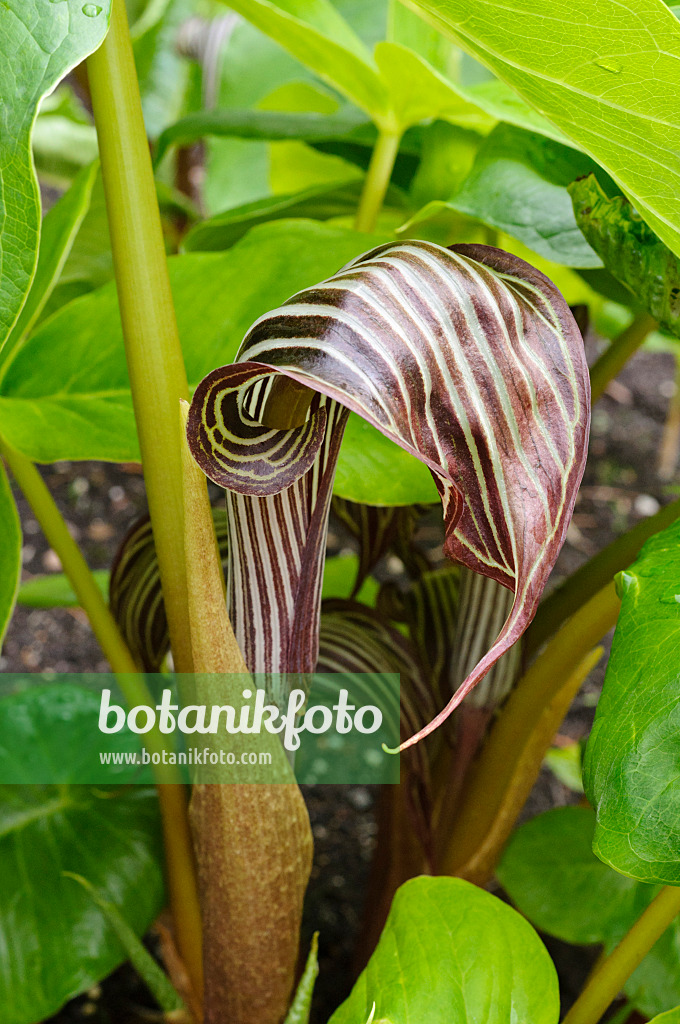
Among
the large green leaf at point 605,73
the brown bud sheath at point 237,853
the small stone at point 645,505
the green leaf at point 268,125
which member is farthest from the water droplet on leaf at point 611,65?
the small stone at point 645,505

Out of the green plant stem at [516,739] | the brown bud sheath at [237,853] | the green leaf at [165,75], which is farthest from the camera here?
the green leaf at [165,75]

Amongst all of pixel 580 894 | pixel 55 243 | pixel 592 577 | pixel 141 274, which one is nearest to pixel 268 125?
pixel 55 243

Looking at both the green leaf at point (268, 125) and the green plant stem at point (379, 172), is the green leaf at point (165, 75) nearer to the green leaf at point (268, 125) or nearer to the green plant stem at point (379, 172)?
the green leaf at point (268, 125)

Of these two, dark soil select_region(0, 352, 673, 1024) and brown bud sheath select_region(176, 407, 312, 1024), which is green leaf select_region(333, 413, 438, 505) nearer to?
brown bud sheath select_region(176, 407, 312, 1024)

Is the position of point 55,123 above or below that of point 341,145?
above

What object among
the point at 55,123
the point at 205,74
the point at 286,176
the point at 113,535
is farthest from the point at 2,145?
the point at 205,74

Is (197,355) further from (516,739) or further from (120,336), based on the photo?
(516,739)

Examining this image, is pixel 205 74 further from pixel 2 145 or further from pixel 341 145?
pixel 2 145
